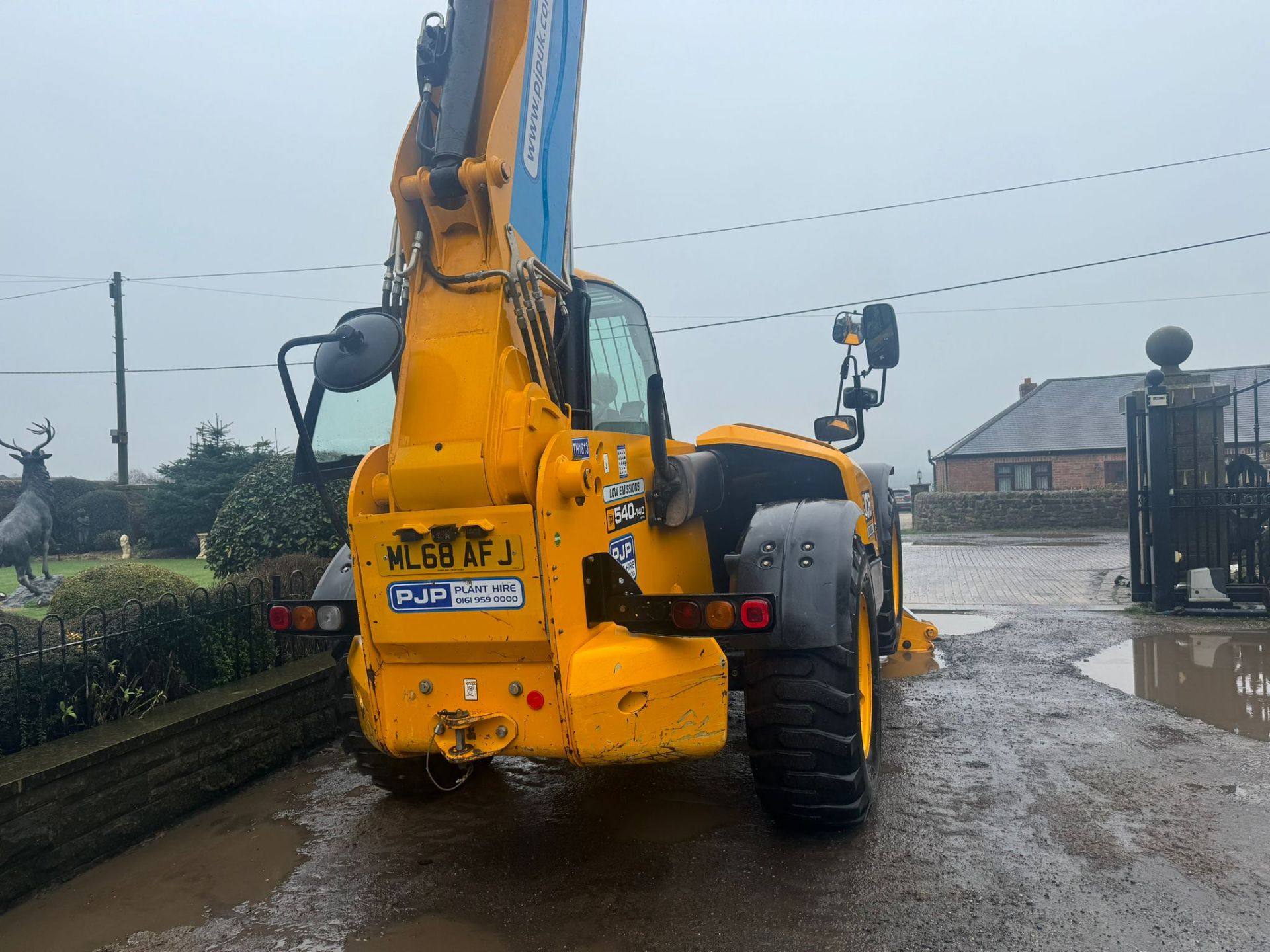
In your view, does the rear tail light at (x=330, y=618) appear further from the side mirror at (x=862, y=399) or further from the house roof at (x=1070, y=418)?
the house roof at (x=1070, y=418)

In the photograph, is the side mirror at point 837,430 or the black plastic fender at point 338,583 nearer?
the black plastic fender at point 338,583

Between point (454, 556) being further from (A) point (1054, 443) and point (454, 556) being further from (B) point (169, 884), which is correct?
(A) point (1054, 443)

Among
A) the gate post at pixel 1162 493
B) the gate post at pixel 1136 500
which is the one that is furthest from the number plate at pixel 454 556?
the gate post at pixel 1136 500

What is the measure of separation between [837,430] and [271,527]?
513cm

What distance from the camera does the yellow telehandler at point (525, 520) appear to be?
3.06m

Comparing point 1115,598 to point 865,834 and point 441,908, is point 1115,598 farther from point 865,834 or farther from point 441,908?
point 441,908

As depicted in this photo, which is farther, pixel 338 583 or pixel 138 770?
pixel 338 583

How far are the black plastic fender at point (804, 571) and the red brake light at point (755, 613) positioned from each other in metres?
0.17

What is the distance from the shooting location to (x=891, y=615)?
614 centimetres

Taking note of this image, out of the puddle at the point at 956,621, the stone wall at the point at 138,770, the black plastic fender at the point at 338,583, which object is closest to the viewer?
the stone wall at the point at 138,770

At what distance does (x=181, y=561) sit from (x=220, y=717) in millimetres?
10685

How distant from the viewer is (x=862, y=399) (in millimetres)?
5523

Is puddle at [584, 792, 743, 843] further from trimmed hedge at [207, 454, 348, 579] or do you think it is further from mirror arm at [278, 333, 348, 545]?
trimmed hedge at [207, 454, 348, 579]

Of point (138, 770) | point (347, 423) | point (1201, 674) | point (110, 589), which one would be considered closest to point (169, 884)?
point (138, 770)
